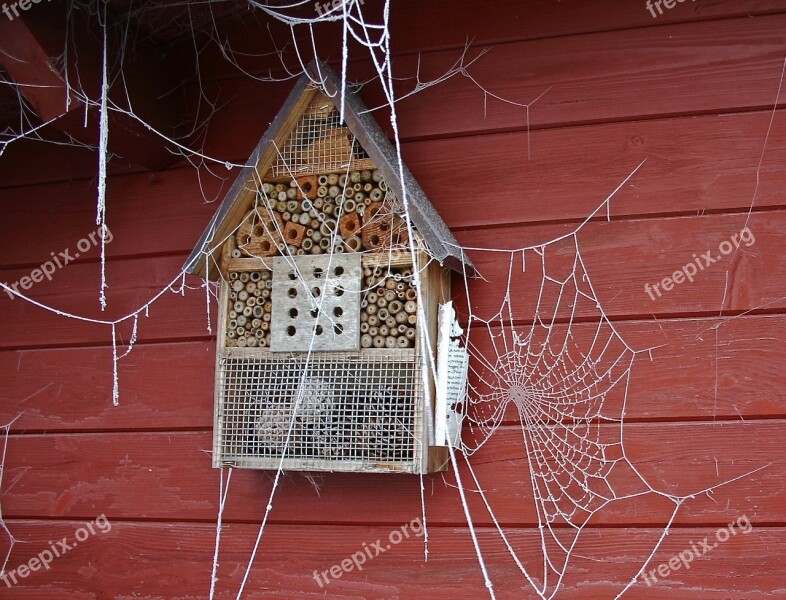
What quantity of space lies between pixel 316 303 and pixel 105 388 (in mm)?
842

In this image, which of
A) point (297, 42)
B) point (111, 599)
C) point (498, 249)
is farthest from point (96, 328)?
point (498, 249)

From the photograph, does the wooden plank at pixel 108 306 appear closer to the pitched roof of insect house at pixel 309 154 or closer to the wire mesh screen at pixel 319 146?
the pitched roof of insect house at pixel 309 154

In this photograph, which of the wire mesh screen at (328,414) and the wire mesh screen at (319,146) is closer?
the wire mesh screen at (328,414)

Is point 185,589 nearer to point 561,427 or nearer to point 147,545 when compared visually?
point 147,545

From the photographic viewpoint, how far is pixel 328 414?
85.5 inches

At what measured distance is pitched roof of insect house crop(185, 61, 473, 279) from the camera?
7.26ft

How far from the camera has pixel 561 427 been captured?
2209 millimetres
